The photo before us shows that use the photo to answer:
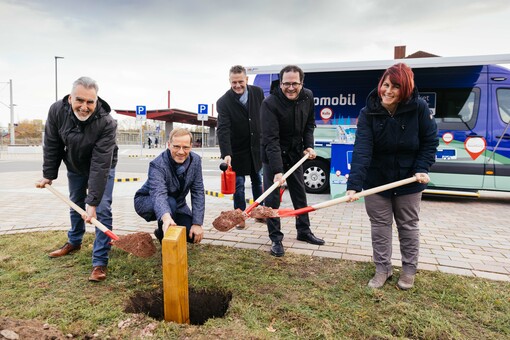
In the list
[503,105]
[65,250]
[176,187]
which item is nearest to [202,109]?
[503,105]

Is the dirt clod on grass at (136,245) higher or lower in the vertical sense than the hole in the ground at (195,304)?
higher

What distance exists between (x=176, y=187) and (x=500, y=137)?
620 cm

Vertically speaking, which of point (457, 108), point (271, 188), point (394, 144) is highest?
point (457, 108)

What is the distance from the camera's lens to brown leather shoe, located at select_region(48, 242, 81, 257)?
3.57 m

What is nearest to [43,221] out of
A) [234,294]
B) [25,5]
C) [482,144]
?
[25,5]

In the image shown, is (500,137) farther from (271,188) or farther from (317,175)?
(271,188)

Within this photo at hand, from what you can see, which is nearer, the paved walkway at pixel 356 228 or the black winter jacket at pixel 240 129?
the paved walkway at pixel 356 228

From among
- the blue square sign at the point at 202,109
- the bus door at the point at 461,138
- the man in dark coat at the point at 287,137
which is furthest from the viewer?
the blue square sign at the point at 202,109

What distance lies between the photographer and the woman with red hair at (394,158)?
2807 millimetres

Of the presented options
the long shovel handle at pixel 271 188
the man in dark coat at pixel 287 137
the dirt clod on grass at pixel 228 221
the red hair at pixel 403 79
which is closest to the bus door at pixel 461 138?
the man in dark coat at pixel 287 137

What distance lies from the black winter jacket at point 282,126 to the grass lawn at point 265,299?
1.08 m

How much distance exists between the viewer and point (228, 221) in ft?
10.4

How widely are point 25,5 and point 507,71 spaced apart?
27.1 ft

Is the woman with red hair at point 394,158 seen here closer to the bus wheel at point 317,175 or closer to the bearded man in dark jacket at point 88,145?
the bearded man in dark jacket at point 88,145
